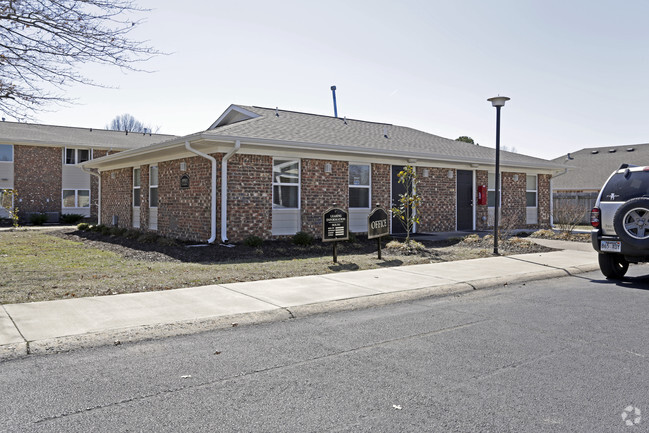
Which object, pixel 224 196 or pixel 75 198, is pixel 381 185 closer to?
pixel 224 196

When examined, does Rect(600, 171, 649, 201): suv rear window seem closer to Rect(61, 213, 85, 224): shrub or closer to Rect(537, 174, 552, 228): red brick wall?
Rect(537, 174, 552, 228): red brick wall

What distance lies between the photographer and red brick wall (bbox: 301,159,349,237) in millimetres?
15945

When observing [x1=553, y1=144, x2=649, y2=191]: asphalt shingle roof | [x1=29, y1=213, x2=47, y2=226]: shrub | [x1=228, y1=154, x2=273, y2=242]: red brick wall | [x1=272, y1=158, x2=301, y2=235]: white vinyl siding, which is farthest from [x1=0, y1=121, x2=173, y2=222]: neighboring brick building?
[x1=553, y1=144, x2=649, y2=191]: asphalt shingle roof

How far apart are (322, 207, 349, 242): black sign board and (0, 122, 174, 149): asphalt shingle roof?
25765mm

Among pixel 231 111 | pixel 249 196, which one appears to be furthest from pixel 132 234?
pixel 231 111

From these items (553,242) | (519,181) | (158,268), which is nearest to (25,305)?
(158,268)

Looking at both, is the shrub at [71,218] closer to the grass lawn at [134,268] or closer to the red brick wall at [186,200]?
the red brick wall at [186,200]

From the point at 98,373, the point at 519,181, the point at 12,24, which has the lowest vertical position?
the point at 98,373

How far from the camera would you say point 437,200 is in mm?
19172

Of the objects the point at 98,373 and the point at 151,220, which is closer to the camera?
the point at 98,373

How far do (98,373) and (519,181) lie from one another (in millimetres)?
20147

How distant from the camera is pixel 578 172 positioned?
36094mm

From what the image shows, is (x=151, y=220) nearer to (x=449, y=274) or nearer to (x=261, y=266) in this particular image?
(x=261, y=266)

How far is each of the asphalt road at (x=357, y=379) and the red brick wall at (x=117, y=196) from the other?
15.5 m
